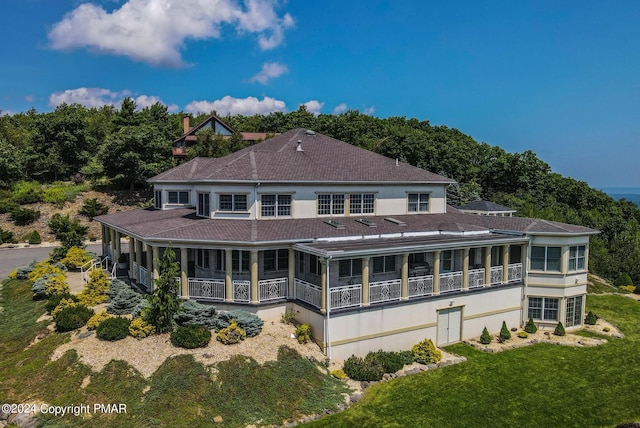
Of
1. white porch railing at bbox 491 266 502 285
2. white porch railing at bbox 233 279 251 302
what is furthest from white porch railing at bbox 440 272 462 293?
white porch railing at bbox 233 279 251 302

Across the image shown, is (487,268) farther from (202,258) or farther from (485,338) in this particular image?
(202,258)

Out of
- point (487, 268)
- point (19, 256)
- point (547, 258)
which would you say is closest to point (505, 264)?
point (487, 268)

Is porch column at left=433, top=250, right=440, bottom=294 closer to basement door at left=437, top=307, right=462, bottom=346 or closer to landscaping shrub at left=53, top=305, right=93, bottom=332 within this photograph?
basement door at left=437, top=307, right=462, bottom=346

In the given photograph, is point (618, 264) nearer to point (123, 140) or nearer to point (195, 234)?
point (195, 234)

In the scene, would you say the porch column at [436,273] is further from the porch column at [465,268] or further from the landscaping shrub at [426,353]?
the landscaping shrub at [426,353]

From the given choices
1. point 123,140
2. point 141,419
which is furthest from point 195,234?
point 123,140

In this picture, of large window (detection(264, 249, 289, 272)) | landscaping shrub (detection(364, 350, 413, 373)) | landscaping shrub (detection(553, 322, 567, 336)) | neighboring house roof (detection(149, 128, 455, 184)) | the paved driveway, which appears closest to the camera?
landscaping shrub (detection(364, 350, 413, 373))
